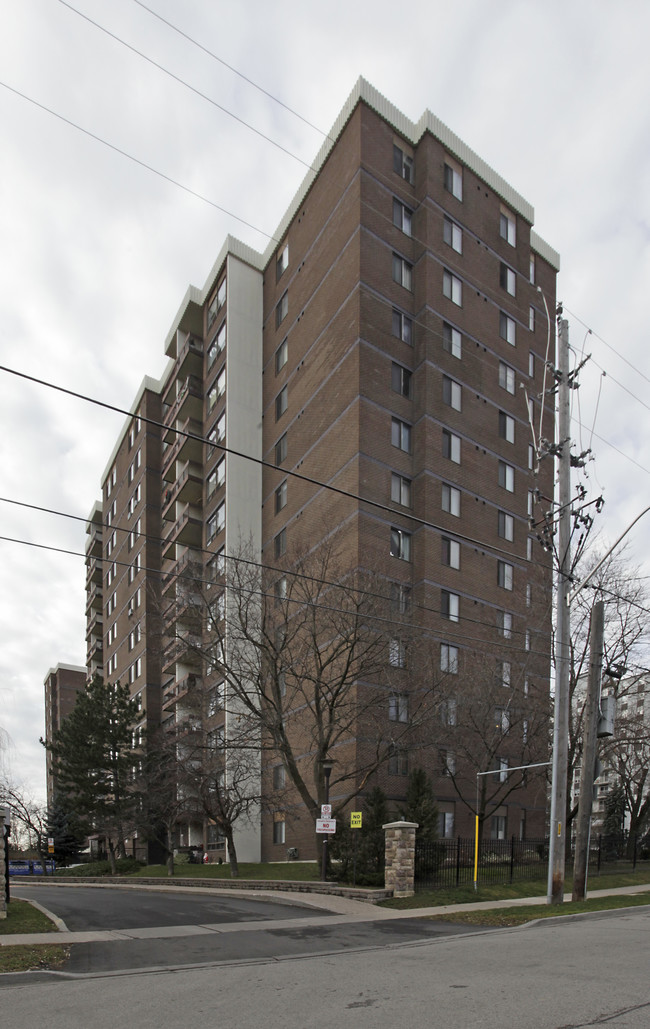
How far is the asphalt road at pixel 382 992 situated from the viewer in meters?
7.62

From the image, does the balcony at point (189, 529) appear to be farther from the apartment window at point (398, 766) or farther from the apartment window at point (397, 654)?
the apartment window at point (397, 654)

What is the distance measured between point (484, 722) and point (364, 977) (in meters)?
20.9

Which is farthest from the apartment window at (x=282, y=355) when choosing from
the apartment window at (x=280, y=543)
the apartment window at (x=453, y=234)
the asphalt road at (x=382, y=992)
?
the asphalt road at (x=382, y=992)

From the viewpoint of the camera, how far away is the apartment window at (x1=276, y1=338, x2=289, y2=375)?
46.8m

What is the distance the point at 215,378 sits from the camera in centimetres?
5281

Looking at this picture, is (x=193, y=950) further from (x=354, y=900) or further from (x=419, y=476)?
(x=419, y=476)

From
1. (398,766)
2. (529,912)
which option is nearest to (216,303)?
(398,766)

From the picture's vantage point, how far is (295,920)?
17.7 meters

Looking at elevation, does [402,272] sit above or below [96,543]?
above

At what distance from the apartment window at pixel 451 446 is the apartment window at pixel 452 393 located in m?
1.47

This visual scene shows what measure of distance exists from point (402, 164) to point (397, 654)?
26004 millimetres

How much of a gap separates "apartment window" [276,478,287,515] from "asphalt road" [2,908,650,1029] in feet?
108

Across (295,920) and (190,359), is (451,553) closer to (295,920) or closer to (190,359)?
(295,920)

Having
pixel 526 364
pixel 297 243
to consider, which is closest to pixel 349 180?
pixel 297 243
